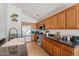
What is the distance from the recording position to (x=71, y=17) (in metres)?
1.74

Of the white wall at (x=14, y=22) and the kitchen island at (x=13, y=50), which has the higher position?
the white wall at (x=14, y=22)

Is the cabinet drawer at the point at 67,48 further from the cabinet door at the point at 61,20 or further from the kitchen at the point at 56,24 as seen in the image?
the cabinet door at the point at 61,20

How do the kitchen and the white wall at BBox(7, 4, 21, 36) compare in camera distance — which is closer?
the kitchen

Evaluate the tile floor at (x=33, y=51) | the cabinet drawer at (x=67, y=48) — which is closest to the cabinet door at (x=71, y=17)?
the cabinet drawer at (x=67, y=48)

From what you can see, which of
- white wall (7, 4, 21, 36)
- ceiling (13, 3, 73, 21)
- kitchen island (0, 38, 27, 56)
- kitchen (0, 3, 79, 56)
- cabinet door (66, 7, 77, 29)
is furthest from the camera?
white wall (7, 4, 21, 36)

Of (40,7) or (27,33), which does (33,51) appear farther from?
(40,7)

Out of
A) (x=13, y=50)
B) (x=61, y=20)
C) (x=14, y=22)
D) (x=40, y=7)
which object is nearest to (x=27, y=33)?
(x=14, y=22)

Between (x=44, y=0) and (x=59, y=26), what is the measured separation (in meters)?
1.41

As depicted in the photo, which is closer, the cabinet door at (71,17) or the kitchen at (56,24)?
the kitchen at (56,24)

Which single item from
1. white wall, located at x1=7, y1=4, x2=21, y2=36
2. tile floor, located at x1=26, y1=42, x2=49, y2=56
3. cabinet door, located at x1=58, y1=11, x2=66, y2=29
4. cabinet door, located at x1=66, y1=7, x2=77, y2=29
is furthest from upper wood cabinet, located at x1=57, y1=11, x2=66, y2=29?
white wall, located at x1=7, y1=4, x2=21, y2=36

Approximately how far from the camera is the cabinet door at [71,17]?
64.4 inches

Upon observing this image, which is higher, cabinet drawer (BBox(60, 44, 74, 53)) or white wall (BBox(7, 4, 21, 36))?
white wall (BBox(7, 4, 21, 36))

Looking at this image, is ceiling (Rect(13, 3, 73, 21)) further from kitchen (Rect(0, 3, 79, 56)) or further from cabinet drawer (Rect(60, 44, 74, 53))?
cabinet drawer (Rect(60, 44, 74, 53))

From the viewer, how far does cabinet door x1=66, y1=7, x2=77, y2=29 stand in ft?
5.37
